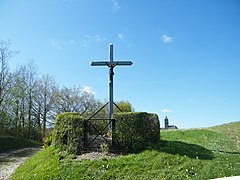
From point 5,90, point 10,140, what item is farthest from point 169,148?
point 5,90

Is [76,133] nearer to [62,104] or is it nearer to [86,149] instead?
[86,149]

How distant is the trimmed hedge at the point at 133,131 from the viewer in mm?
11891

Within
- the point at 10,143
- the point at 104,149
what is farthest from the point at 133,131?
the point at 10,143

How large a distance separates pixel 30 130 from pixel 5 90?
7137 millimetres

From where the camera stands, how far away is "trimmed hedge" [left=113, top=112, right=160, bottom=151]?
468 inches

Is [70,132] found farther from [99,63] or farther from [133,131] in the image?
[99,63]

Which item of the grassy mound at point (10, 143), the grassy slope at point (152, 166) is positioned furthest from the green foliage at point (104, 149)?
the grassy mound at point (10, 143)

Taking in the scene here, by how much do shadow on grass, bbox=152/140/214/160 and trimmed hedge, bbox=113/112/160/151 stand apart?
667 millimetres

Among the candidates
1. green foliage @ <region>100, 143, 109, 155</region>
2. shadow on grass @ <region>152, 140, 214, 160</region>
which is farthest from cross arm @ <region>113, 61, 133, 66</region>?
green foliage @ <region>100, 143, 109, 155</region>

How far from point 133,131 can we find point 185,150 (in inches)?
97.4

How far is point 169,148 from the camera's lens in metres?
11.5

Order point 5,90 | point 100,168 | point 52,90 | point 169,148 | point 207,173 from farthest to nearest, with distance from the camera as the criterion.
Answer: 1. point 52,90
2. point 5,90
3. point 169,148
4. point 100,168
5. point 207,173

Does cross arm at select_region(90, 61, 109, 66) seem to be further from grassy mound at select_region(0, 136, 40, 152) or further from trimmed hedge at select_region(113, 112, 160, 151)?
grassy mound at select_region(0, 136, 40, 152)

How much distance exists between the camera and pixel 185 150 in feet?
37.7
